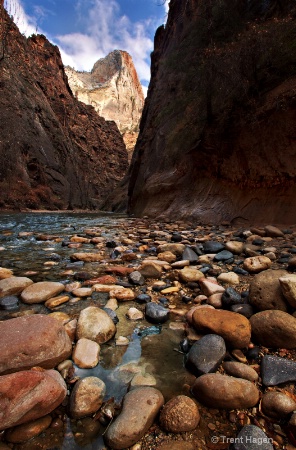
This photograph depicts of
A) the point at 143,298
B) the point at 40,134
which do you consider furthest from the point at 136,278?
the point at 40,134

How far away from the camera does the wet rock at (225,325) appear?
4.66 ft

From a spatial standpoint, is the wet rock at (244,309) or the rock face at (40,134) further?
the rock face at (40,134)

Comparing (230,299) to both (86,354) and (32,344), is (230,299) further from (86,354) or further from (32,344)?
(32,344)

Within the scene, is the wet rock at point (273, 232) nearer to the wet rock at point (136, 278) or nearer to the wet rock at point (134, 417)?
the wet rock at point (136, 278)

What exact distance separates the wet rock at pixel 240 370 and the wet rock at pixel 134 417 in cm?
40

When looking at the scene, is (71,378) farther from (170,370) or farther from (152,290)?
(152,290)

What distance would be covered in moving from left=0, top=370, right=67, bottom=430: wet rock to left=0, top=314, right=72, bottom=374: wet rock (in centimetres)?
16

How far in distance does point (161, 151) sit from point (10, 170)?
13.2 metres

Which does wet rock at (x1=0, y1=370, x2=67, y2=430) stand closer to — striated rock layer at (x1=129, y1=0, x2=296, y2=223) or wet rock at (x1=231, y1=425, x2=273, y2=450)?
wet rock at (x1=231, y1=425, x2=273, y2=450)

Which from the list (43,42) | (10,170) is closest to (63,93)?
(43,42)

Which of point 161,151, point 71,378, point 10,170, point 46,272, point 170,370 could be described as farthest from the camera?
point 10,170

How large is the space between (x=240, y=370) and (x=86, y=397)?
76cm

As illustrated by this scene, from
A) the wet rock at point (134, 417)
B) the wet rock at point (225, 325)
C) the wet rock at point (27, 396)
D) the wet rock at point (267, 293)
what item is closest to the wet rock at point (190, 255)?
the wet rock at point (267, 293)

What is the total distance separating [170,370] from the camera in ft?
4.30
